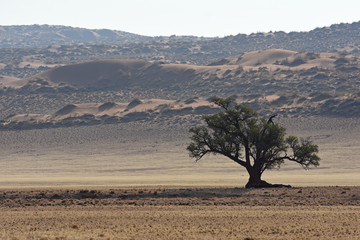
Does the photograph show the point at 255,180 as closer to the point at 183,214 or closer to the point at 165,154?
the point at 183,214

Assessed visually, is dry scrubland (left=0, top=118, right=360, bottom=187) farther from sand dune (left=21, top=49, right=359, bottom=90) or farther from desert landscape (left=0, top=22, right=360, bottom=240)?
sand dune (left=21, top=49, right=359, bottom=90)

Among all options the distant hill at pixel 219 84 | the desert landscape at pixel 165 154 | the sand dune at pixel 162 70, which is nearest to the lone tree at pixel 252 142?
the desert landscape at pixel 165 154

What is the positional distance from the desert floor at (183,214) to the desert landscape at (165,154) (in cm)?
6

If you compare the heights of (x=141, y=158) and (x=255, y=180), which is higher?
(x=141, y=158)

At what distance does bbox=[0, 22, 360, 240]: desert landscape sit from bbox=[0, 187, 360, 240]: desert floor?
61 millimetres

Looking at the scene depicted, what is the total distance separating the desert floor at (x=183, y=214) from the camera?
23.5 metres

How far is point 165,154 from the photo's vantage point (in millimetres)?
75312

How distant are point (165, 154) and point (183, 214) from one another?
46.6 m

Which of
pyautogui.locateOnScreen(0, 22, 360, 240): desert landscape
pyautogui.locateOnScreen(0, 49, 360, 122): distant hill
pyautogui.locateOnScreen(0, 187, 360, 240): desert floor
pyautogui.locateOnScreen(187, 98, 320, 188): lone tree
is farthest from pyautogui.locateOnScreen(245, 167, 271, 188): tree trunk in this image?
pyautogui.locateOnScreen(0, 49, 360, 122): distant hill

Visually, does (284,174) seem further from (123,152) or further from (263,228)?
(263,228)

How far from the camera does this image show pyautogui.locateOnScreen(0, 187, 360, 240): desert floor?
23500 millimetres

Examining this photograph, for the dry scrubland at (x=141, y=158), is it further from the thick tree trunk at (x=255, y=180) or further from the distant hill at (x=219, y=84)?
the distant hill at (x=219, y=84)

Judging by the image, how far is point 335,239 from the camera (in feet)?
72.0

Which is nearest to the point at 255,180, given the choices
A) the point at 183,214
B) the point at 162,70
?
the point at 183,214
